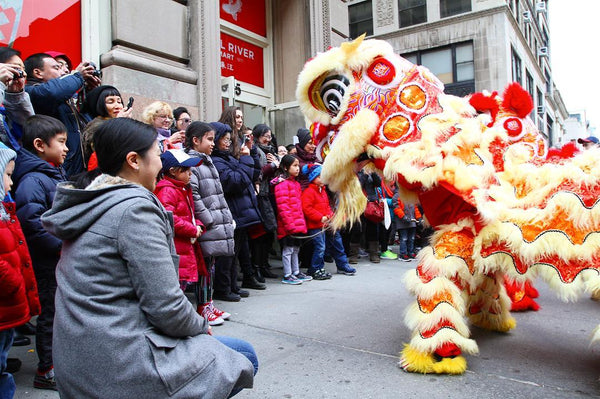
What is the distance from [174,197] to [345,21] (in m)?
7.28

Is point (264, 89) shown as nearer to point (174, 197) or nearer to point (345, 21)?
point (345, 21)

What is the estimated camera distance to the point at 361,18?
24.5 m

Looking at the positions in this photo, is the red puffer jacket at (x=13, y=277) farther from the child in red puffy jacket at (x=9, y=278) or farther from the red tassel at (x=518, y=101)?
the red tassel at (x=518, y=101)

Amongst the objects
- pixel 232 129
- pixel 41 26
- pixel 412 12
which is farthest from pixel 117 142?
pixel 412 12

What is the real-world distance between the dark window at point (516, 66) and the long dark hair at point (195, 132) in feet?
68.7

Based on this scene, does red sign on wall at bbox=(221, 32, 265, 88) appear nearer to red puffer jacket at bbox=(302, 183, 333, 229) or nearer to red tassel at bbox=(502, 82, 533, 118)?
red puffer jacket at bbox=(302, 183, 333, 229)

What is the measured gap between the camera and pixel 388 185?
10.5 feet

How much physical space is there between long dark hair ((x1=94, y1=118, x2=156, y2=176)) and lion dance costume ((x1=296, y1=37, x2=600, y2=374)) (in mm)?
1670

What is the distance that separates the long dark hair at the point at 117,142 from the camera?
5.77ft

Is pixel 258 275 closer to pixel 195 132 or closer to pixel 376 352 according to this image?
pixel 195 132

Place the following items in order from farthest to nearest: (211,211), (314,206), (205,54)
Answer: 1. (205,54)
2. (314,206)
3. (211,211)

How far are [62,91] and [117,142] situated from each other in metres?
2.13

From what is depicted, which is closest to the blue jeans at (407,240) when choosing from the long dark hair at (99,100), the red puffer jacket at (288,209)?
the red puffer jacket at (288,209)

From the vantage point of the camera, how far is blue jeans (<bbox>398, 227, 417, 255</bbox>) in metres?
7.79
